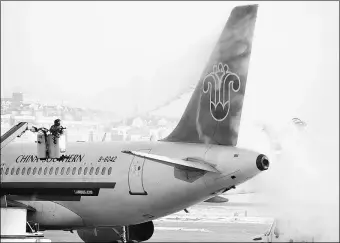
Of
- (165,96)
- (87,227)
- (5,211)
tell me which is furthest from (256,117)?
(5,211)

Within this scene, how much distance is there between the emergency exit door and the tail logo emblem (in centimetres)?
284

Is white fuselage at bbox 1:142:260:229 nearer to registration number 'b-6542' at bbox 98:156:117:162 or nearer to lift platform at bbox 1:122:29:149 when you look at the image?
registration number 'b-6542' at bbox 98:156:117:162

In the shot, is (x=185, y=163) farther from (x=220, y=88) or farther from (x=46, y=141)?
(x=46, y=141)

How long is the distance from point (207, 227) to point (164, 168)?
70.7 feet

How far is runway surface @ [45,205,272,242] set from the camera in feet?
138

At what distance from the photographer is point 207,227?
4809 centimetres

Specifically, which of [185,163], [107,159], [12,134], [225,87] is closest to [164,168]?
[185,163]

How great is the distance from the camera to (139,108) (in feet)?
132

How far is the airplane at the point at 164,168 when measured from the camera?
26.2m

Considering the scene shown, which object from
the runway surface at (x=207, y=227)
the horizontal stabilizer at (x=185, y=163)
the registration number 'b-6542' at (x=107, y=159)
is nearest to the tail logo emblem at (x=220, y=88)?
the horizontal stabilizer at (x=185, y=163)

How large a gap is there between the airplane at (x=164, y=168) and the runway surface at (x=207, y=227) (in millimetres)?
11993

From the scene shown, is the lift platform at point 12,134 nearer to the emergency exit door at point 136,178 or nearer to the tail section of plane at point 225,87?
the emergency exit door at point 136,178

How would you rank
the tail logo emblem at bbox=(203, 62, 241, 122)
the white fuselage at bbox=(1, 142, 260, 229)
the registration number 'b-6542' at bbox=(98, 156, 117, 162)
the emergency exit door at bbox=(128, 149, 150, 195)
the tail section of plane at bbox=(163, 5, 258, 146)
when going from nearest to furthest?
the white fuselage at bbox=(1, 142, 260, 229)
the tail section of plane at bbox=(163, 5, 258, 146)
the tail logo emblem at bbox=(203, 62, 241, 122)
the emergency exit door at bbox=(128, 149, 150, 195)
the registration number 'b-6542' at bbox=(98, 156, 117, 162)

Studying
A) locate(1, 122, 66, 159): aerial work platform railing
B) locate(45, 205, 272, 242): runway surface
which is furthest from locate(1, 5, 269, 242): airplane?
locate(45, 205, 272, 242): runway surface
